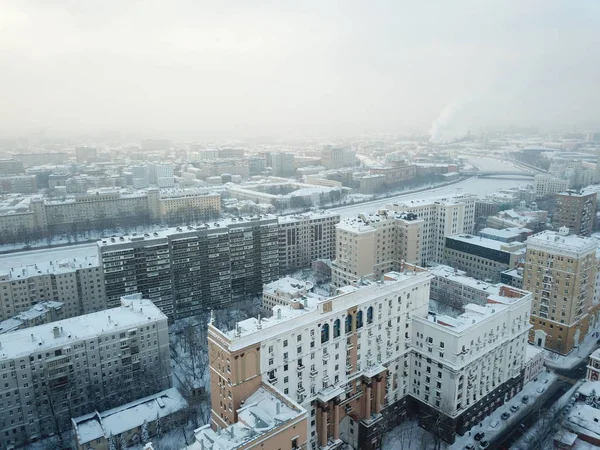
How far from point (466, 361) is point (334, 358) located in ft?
16.8

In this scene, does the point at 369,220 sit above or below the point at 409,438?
above

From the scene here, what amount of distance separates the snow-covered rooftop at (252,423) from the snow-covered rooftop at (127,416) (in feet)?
21.0

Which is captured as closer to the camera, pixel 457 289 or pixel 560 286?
pixel 560 286

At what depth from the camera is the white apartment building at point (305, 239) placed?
37.0m

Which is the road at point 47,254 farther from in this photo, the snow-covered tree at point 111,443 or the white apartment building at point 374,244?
the snow-covered tree at point 111,443

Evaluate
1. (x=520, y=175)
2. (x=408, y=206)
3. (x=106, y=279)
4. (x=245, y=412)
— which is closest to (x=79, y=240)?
(x=106, y=279)

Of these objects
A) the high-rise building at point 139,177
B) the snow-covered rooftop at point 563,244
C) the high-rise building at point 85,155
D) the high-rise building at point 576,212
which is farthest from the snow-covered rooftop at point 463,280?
the high-rise building at point 85,155

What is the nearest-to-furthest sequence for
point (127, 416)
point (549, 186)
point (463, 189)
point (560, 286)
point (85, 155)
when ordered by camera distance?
point (127, 416) < point (560, 286) < point (549, 186) < point (463, 189) < point (85, 155)

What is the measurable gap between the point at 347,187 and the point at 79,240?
139ft

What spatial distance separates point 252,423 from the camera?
12.2m

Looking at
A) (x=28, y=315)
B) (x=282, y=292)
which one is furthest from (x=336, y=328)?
(x=28, y=315)

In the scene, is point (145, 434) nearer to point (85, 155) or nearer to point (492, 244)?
point (492, 244)

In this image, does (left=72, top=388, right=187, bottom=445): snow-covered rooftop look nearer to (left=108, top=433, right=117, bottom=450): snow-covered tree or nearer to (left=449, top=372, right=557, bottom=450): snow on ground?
(left=108, top=433, right=117, bottom=450): snow-covered tree

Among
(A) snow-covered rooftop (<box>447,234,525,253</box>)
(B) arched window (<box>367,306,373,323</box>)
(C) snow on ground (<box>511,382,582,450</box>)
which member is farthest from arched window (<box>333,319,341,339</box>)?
(A) snow-covered rooftop (<box>447,234,525,253</box>)
